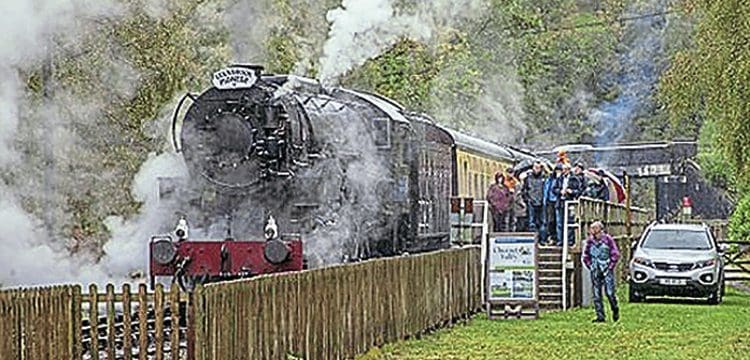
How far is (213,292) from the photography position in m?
13.0

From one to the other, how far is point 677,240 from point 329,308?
45.4ft

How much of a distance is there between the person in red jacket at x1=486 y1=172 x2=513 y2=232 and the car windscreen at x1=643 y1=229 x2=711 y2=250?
9.13 ft

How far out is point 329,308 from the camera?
52.5 feet

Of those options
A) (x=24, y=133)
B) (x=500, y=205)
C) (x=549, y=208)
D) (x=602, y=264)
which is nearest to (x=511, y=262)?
(x=602, y=264)

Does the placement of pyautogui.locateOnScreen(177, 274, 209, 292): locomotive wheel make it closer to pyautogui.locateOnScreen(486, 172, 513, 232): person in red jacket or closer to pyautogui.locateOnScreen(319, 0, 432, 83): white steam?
pyautogui.locateOnScreen(486, 172, 513, 232): person in red jacket

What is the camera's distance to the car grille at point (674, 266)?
27.2 metres

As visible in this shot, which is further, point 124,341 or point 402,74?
point 402,74

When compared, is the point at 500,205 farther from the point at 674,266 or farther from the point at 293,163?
the point at 293,163

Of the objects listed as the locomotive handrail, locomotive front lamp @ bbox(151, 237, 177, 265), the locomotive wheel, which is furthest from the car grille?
locomotive front lamp @ bbox(151, 237, 177, 265)

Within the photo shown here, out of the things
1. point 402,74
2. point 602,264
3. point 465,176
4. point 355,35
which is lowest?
point 602,264

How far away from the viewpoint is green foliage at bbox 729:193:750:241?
4181 cm

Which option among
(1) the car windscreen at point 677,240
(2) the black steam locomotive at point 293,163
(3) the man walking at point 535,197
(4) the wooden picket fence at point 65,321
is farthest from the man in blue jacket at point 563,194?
(4) the wooden picket fence at point 65,321

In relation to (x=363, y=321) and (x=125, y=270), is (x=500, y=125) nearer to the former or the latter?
(x=125, y=270)

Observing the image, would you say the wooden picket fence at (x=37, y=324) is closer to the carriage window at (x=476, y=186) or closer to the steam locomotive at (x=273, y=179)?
the steam locomotive at (x=273, y=179)
